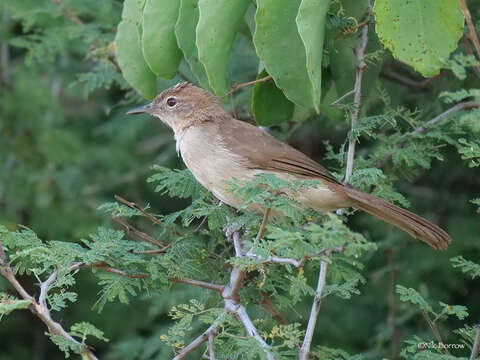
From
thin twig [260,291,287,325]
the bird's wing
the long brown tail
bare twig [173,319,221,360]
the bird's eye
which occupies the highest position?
the bird's eye

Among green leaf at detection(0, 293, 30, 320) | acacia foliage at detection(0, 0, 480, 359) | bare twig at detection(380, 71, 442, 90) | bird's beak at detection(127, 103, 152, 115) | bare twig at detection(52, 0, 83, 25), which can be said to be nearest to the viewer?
green leaf at detection(0, 293, 30, 320)

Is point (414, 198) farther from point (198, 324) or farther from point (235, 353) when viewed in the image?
point (235, 353)

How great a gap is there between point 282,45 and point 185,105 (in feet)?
5.75

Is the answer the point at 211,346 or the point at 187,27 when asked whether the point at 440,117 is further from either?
the point at 211,346

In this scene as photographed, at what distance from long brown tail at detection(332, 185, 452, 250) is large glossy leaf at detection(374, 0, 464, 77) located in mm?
948

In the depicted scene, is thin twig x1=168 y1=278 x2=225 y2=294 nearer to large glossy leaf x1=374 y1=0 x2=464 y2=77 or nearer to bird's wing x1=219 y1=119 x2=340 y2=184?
bird's wing x1=219 y1=119 x2=340 y2=184

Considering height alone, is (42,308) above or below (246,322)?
above

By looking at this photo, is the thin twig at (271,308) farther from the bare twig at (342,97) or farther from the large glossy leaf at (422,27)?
the large glossy leaf at (422,27)

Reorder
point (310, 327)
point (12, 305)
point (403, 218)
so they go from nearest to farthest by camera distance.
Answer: point (12, 305)
point (310, 327)
point (403, 218)

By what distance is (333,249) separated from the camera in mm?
2602

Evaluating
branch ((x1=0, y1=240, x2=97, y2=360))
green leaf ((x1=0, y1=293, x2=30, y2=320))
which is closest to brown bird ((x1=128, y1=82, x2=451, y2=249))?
branch ((x1=0, y1=240, x2=97, y2=360))

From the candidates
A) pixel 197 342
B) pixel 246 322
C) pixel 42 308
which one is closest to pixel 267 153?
pixel 246 322

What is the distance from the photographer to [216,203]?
4.09 m

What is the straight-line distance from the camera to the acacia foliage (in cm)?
329
